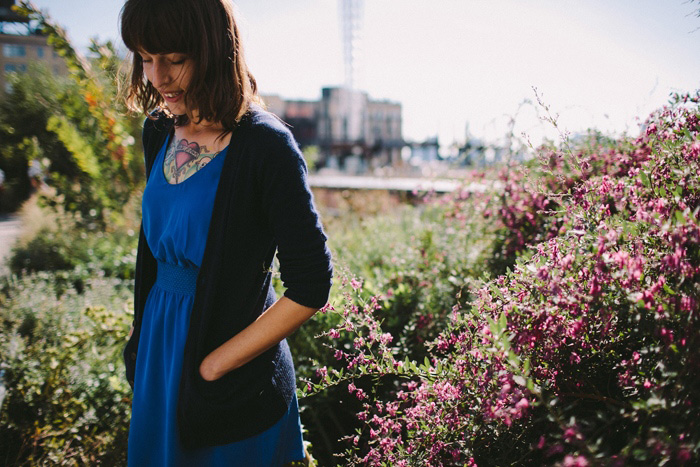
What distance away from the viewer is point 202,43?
1.19 meters

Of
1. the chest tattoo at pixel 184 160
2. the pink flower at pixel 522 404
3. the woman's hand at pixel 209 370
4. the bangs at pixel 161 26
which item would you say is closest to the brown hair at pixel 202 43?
the bangs at pixel 161 26

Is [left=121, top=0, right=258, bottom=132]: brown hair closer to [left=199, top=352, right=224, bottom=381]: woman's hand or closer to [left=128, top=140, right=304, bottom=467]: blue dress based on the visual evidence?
[left=128, top=140, right=304, bottom=467]: blue dress

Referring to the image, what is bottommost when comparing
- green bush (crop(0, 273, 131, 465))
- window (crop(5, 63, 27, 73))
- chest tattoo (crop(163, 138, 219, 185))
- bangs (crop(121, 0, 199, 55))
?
green bush (crop(0, 273, 131, 465))

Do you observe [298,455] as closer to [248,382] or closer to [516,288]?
[248,382]

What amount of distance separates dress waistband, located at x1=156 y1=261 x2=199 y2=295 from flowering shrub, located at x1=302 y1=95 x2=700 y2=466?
1.96 feet

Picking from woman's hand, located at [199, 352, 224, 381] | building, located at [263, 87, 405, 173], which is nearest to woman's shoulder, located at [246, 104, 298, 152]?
woman's hand, located at [199, 352, 224, 381]

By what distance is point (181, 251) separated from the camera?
129 cm

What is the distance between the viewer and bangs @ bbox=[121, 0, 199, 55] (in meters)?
1.16

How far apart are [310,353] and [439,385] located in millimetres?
1353

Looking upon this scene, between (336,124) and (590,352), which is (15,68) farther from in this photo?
(336,124)

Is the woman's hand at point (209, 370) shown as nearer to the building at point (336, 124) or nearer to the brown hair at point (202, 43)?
the brown hair at point (202, 43)

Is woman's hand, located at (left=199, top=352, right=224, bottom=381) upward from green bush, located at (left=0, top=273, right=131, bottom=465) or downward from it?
upward

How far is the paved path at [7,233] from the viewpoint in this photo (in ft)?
23.9

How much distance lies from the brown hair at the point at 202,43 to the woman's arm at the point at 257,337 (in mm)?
544
